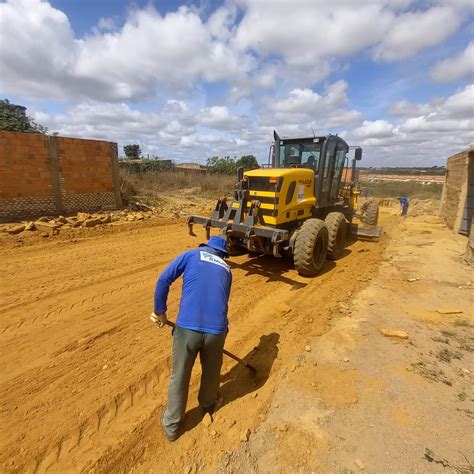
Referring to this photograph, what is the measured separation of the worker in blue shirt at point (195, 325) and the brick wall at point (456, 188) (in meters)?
10.6

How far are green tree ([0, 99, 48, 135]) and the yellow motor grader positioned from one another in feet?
48.0

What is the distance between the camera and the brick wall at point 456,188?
10.0 meters

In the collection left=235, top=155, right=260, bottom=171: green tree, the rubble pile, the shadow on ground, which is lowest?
the shadow on ground

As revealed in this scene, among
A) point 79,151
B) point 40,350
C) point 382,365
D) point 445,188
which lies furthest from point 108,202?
point 445,188

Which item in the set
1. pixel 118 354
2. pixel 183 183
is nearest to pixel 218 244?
pixel 118 354

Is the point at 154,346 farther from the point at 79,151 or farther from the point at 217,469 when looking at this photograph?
the point at 79,151

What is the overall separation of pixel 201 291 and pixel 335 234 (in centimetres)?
500

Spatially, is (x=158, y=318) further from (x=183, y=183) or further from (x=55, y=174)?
(x=183, y=183)

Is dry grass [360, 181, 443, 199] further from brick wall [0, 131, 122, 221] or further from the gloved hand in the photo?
the gloved hand

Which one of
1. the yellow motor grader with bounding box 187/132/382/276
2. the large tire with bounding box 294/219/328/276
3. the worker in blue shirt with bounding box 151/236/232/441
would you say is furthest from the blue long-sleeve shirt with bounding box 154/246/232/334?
the large tire with bounding box 294/219/328/276

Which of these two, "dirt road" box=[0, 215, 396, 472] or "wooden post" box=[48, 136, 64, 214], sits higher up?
"wooden post" box=[48, 136, 64, 214]

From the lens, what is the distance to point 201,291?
8.66 feet

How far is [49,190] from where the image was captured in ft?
35.4

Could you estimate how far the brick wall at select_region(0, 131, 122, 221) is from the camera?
9.96 metres
